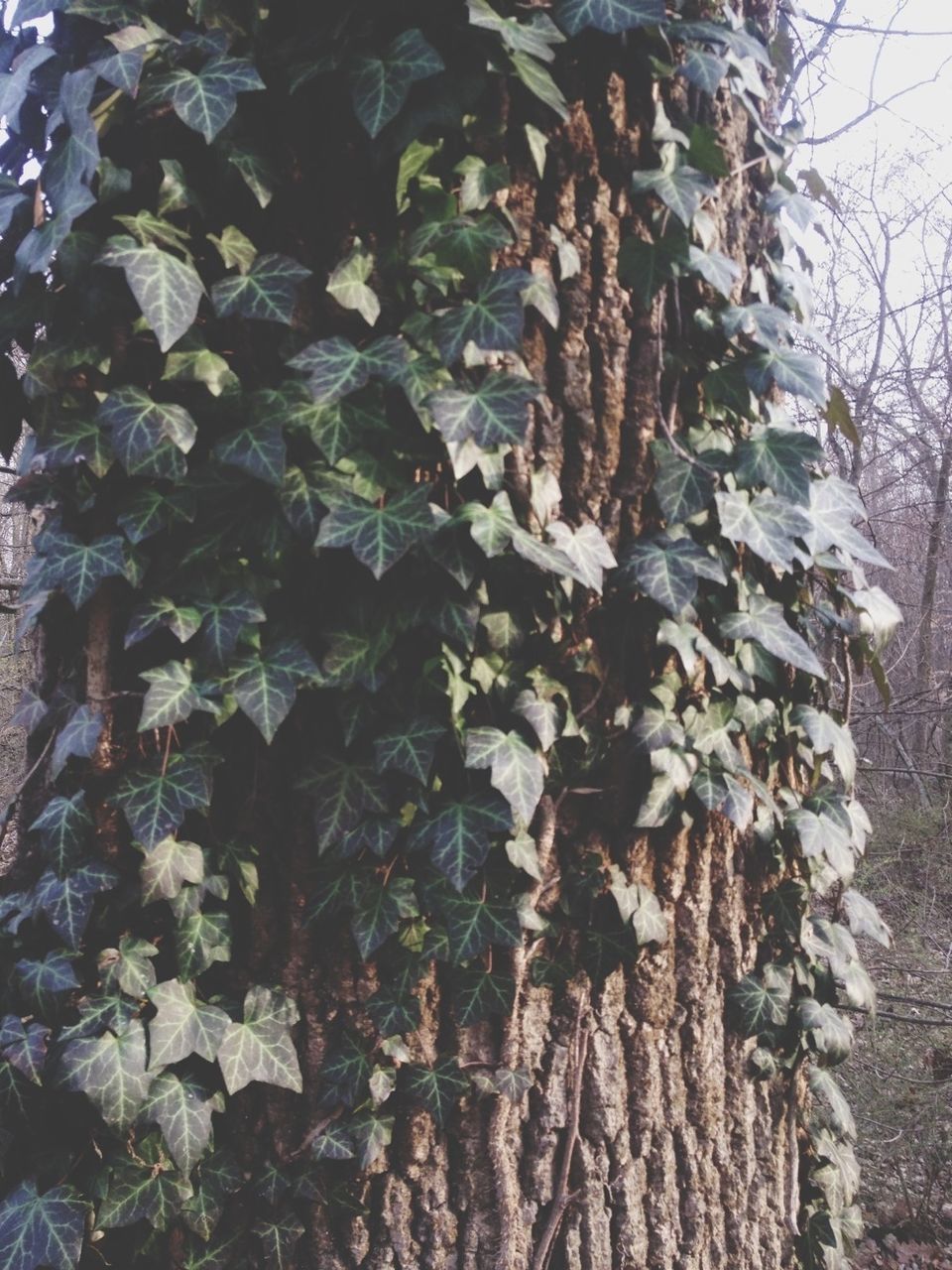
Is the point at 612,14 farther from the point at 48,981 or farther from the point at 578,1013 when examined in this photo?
the point at 48,981

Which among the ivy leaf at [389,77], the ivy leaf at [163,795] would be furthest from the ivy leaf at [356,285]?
the ivy leaf at [163,795]

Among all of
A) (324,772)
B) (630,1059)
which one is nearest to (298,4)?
(324,772)

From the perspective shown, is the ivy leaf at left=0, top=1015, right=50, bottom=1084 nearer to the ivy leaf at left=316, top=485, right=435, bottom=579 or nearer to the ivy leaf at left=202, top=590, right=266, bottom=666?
the ivy leaf at left=202, top=590, right=266, bottom=666

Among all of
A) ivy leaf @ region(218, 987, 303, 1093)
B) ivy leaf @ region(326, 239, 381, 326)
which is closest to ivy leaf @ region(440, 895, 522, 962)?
ivy leaf @ region(218, 987, 303, 1093)

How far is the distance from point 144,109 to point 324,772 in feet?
2.98

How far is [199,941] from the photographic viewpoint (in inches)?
50.6

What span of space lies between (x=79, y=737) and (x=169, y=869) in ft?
0.73

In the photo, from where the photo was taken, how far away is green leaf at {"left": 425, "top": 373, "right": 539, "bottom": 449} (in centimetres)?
120

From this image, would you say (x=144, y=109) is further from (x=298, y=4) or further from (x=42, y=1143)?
(x=42, y=1143)

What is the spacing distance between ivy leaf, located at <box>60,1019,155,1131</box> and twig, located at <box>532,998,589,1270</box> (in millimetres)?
614

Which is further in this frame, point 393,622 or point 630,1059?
point 630,1059

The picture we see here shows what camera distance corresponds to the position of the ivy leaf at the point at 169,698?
3.95 feet

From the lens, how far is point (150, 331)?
1253 mm

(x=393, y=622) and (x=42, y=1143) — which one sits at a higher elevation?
(x=393, y=622)
